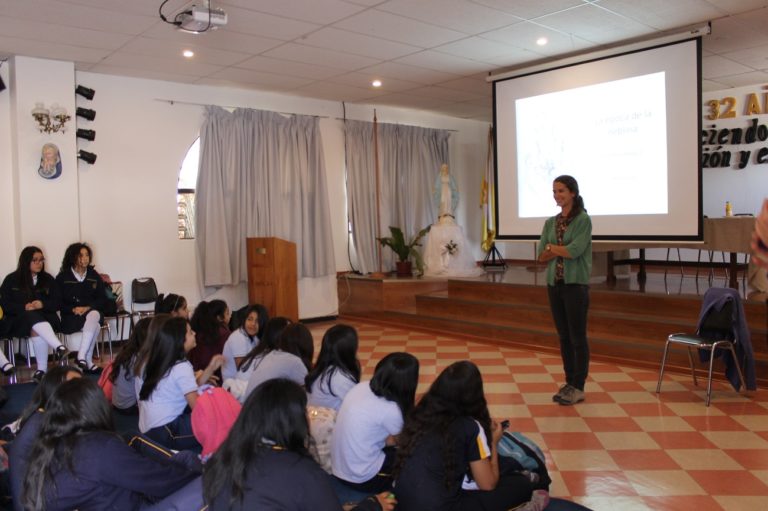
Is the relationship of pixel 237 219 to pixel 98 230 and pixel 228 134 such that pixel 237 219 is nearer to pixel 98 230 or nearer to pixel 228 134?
pixel 228 134

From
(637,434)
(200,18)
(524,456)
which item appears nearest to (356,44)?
(200,18)

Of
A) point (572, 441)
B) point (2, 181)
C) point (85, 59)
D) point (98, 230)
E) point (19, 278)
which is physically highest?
point (85, 59)

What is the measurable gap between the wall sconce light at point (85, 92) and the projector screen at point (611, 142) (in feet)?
14.5

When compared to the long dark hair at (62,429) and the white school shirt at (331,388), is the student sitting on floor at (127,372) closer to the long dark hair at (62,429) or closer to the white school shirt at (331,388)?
the white school shirt at (331,388)

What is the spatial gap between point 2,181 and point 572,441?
19.3ft

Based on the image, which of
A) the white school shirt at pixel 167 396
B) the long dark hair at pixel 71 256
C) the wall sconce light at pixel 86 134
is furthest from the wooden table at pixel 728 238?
the wall sconce light at pixel 86 134

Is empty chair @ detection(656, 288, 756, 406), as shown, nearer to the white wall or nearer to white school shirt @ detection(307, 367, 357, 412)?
white school shirt @ detection(307, 367, 357, 412)

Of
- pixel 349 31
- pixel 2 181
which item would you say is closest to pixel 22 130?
pixel 2 181

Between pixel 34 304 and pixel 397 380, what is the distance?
446 cm

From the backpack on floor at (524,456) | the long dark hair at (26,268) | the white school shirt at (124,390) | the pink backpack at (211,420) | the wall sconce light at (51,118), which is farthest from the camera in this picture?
the wall sconce light at (51,118)

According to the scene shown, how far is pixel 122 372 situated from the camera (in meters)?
3.65

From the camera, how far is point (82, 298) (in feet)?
19.8

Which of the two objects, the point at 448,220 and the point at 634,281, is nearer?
the point at 634,281

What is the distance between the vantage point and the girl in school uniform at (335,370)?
3.14 metres
